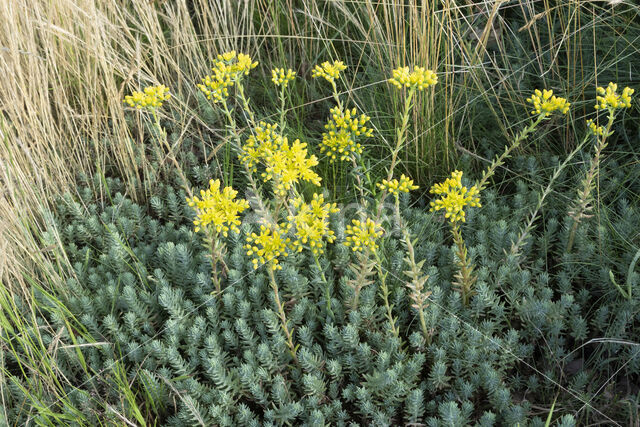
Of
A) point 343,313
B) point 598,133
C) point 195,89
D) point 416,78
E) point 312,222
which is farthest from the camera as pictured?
point 195,89

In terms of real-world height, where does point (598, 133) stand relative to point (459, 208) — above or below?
above

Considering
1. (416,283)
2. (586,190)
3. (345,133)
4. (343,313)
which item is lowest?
(343,313)

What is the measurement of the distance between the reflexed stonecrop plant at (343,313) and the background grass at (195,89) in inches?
8.5

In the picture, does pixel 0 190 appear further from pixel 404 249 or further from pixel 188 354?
pixel 404 249

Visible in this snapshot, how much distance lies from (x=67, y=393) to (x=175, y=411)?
16.2 inches

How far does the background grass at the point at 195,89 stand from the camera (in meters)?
2.47

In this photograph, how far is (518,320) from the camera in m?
2.31

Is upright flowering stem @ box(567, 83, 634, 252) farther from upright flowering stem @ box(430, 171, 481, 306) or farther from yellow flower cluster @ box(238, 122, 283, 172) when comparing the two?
yellow flower cluster @ box(238, 122, 283, 172)

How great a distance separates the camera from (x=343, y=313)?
2.20 m

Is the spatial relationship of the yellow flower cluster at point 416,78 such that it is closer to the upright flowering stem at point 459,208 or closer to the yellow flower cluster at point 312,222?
the upright flowering stem at point 459,208

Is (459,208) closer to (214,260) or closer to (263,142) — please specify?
(263,142)

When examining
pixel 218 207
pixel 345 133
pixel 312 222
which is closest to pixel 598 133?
pixel 345 133

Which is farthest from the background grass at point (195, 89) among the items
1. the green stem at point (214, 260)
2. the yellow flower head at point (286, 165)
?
the yellow flower head at point (286, 165)

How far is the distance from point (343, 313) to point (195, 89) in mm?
1629
